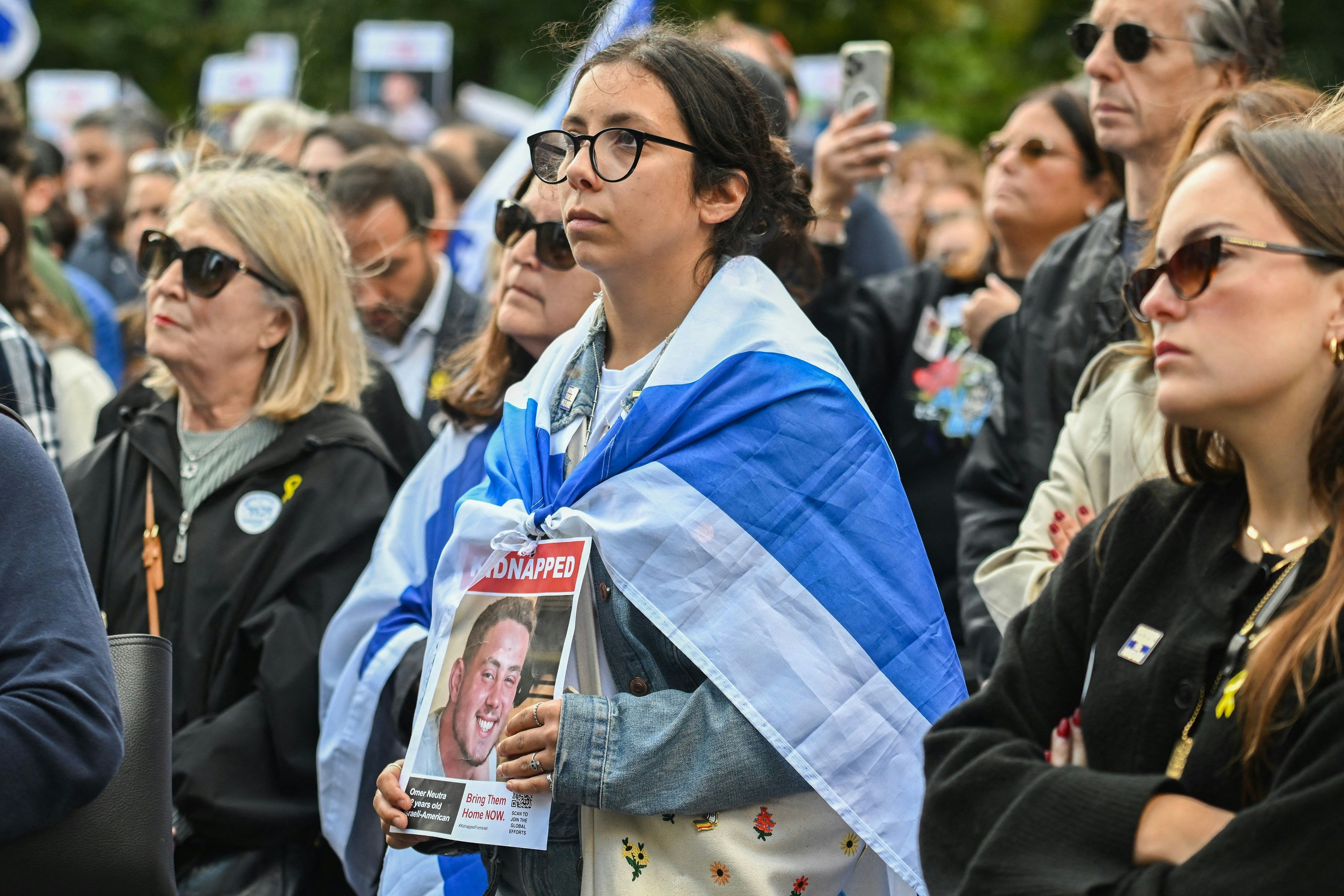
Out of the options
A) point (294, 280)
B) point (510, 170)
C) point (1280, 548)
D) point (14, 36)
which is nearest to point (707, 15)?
point (14, 36)

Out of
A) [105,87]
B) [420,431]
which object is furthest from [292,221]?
[105,87]

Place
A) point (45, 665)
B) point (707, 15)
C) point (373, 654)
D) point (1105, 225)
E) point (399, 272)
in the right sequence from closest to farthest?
point (45, 665) < point (373, 654) < point (1105, 225) < point (399, 272) < point (707, 15)

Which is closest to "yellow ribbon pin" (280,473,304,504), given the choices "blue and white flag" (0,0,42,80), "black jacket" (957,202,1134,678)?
"black jacket" (957,202,1134,678)

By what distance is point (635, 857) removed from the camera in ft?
8.86

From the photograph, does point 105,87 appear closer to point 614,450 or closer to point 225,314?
point 225,314

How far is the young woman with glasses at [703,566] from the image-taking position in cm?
264

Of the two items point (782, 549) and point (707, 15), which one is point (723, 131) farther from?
point (707, 15)

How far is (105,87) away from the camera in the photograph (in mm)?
13602

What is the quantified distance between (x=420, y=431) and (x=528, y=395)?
198cm

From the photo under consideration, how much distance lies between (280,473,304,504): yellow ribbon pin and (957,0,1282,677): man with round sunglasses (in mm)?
1800

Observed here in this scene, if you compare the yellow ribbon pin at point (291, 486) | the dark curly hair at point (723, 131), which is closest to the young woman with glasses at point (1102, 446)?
the dark curly hair at point (723, 131)

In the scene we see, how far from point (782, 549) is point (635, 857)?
0.61 meters

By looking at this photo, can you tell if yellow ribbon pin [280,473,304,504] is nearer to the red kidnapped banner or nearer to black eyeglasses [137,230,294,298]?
black eyeglasses [137,230,294,298]

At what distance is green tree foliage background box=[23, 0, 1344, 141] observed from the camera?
1820 centimetres
